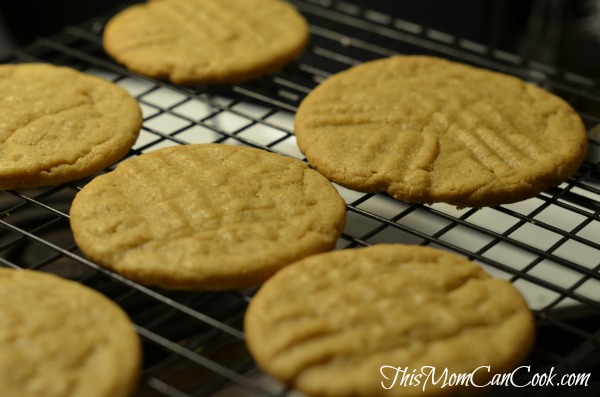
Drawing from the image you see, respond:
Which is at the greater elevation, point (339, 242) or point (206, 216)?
point (206, 216)

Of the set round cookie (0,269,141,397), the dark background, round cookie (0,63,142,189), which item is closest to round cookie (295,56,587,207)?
round cookie (0,63,142,189)

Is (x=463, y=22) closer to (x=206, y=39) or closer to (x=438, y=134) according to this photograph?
(x=206, y=39)

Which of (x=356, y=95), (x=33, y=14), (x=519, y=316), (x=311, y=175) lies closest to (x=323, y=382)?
(x=519, y=316)

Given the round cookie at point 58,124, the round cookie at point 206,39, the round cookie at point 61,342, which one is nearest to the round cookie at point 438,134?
the round cookie at point 206,39

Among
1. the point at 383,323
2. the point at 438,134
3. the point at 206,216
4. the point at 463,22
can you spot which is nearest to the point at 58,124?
the point at 206,216

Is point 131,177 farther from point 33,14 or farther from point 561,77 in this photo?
point 33,14

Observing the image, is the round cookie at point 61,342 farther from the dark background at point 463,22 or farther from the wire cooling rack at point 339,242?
the dark background at point 463,22
